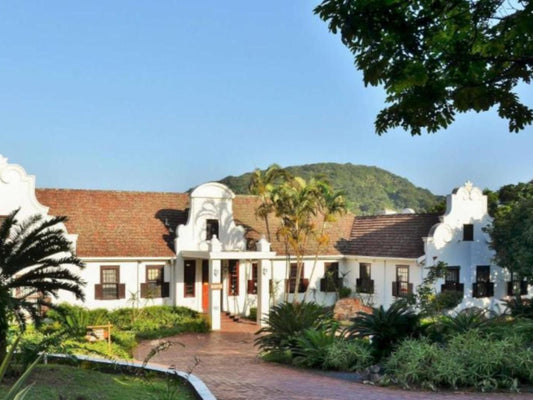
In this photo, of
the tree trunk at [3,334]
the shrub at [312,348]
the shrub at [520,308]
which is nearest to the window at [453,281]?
the shrub at [520,308]

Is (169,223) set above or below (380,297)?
above

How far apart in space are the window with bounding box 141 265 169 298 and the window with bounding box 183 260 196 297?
0.88 m

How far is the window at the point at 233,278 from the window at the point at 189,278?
68.3 inches

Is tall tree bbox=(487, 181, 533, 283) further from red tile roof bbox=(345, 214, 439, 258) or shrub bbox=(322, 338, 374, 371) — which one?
shrub bbox=(322, 338, 374, 371)

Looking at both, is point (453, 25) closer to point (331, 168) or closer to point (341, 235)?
point (341, 235)

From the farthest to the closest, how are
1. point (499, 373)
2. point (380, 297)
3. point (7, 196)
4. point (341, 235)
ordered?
point (341, 235) < point (380, 297) < point (7, 196) < point (499, 373)

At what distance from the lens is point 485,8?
20.5ft

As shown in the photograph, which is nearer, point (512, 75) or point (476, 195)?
point (512, 75)

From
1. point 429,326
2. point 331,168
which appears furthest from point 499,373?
point 331,168

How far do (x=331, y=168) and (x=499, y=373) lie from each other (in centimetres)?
6809

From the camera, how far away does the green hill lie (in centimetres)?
7131

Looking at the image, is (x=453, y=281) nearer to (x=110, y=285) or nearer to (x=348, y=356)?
(x=110, y=285)

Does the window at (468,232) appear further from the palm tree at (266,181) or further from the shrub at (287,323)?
the shrub at (287,323)

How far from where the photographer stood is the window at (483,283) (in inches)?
1182
